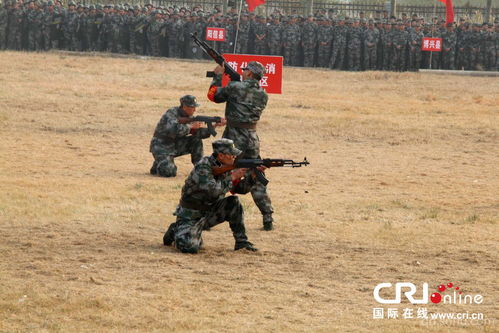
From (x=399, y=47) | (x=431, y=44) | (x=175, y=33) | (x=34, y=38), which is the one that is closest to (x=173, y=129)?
(x=431, y=44)

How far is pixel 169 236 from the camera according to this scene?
10961 mm

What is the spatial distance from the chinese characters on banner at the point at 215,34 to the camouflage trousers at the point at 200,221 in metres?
25.9

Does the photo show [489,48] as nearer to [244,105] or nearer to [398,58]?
[398,58]

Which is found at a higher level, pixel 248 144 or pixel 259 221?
pixel 248 144

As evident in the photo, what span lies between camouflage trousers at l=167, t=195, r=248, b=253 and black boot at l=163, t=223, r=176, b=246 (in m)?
0.03

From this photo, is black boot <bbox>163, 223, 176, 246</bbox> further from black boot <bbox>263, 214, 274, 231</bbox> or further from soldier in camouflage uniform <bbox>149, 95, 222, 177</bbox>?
soldier in camouflage uniform <bbox>149, 95, 222, 177</bbox>

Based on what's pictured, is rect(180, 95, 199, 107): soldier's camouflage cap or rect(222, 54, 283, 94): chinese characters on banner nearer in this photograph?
rect(180, 95, 199, 107): soldier's camouflage cap

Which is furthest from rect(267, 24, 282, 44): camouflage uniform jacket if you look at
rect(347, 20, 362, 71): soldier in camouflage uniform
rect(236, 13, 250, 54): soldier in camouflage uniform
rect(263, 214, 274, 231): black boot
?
rect(263, 214, 274, 231): black boot

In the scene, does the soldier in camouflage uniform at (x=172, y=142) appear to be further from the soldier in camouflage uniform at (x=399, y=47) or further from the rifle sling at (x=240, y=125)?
the soldier in camouflage uniform at (x=399, y=47)

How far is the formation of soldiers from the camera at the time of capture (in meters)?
35.8

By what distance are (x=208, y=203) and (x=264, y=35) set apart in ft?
87.9

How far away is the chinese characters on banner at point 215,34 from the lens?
36312 mm

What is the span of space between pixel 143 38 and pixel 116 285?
30.2 m

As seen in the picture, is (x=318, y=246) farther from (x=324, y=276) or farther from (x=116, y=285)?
(x=116, y=285)
